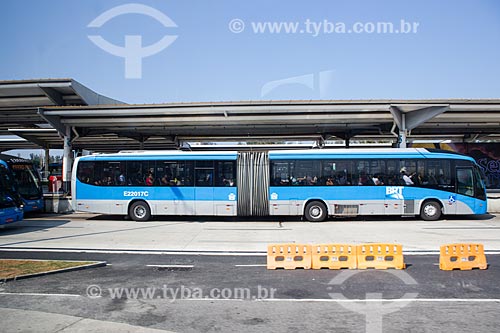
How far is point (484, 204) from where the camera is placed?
1727cm

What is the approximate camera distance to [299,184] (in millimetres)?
17375

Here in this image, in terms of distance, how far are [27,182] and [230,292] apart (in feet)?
56.8

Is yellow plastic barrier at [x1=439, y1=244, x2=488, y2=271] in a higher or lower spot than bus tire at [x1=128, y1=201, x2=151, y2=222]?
lower

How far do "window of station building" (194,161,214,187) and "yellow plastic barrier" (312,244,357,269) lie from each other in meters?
9.37

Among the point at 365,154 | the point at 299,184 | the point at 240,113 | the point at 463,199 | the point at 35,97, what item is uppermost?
the point at 35,97

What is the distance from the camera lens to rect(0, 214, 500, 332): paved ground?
18.5 ft

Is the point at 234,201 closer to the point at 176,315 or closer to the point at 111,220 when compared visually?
the point at 111,220

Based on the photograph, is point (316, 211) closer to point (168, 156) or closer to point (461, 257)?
point (168, 156)

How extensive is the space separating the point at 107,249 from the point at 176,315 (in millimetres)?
6249

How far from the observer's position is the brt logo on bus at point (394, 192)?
17.2 meters

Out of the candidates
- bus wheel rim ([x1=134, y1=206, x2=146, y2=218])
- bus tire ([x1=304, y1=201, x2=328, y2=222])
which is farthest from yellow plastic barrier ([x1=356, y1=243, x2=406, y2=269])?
bus wheel rim ([x1=134, y1=206, x2=146, y2=218])

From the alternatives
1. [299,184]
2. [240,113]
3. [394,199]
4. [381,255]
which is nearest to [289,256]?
[381,255]

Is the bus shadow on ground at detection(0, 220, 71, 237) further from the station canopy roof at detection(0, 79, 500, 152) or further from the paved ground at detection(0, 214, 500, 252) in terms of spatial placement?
the station canopy roof at detection(0, 79, 500, 152)

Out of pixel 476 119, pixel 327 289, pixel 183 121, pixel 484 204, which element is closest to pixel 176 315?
Result: pixel 327 289
